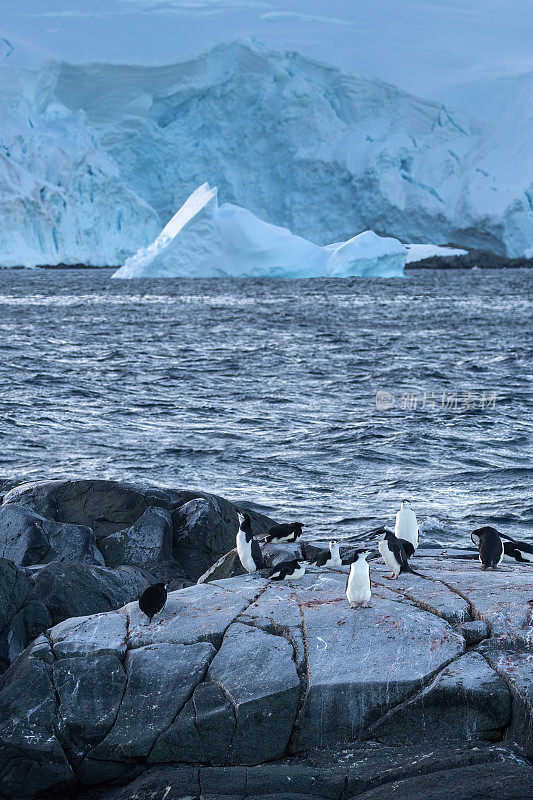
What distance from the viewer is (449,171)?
292 ft

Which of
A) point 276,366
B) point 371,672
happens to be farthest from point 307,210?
point 371,672

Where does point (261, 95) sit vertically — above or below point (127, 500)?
above

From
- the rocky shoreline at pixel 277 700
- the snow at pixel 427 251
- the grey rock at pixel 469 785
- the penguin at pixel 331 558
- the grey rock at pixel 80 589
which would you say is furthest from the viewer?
the snow at pixel 427 251

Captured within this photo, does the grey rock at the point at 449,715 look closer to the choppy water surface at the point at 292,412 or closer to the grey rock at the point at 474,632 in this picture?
the grey rock at the point at 474,632

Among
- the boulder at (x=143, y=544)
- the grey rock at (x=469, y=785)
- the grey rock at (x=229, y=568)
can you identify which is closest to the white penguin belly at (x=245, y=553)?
the grey rock at (x=229, y=568)

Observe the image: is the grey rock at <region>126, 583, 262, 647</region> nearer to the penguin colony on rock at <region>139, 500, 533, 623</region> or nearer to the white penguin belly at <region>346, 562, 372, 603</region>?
the penguin colony on rock at <region>139, 500, 533, 623</region>

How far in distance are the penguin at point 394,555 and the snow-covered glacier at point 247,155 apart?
254 feet

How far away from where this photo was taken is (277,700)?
465 centimetres

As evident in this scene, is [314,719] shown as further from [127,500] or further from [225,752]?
[127,500]

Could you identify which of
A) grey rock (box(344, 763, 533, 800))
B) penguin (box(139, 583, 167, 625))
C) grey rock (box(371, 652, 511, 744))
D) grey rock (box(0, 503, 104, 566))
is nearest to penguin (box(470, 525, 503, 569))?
grey rock (box(371, 652, 511, 744))

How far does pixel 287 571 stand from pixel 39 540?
2618 mm

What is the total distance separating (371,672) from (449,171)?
295 ft

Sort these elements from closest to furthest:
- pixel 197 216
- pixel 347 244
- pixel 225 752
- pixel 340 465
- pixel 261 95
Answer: pixel 225 752 < pixel 340 465 < pixel 197 216 < pixel 347 244 < pixel 261 95

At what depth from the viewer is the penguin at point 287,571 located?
19.3 feet
